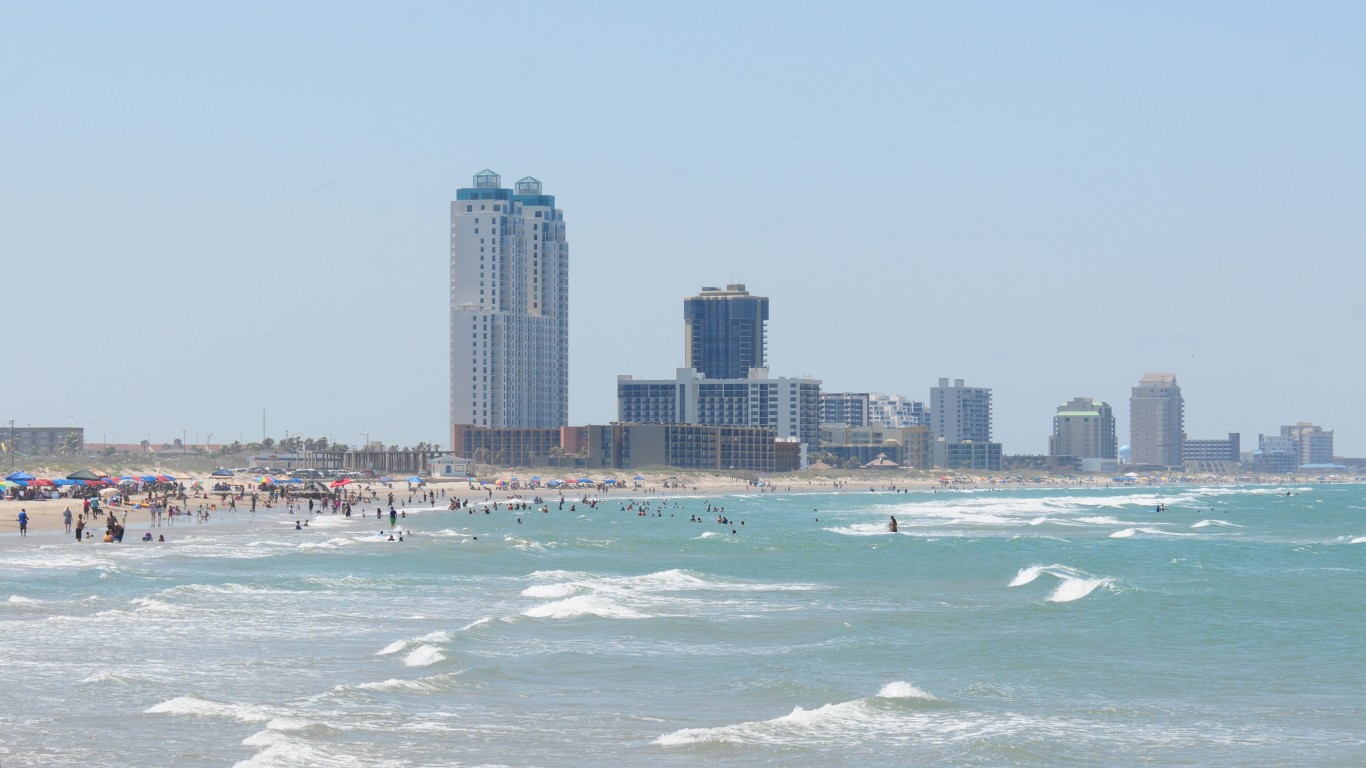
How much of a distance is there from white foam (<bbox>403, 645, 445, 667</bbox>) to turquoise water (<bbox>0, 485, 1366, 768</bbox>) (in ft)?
0.35

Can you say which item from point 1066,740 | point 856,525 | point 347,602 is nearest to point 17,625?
point 347,602

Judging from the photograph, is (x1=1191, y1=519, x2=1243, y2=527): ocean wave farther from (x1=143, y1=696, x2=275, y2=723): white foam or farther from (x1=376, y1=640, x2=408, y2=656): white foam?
(x1=143, y1=696, x2=275, y2=723): white foam

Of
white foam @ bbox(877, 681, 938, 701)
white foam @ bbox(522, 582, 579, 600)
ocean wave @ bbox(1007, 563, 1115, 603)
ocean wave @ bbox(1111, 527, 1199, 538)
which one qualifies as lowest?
ocean wave @ bbox(1111, 527, 1199, 538)

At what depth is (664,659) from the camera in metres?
37.7

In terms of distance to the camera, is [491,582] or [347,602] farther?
[491,582]

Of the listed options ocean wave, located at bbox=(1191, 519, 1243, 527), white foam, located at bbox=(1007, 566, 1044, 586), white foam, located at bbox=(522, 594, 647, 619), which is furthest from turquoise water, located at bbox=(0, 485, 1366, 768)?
ocean wave, located at bbox=(1191, 519, 1243, 527)

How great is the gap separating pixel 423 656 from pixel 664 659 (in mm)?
5289

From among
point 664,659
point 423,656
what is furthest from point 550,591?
point 423,656

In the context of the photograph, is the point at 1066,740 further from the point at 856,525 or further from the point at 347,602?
the point at 856,525

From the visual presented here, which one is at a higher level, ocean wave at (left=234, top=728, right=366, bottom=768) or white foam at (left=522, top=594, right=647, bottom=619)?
white foam at (left=522, top=594, right=647, bottom=619)

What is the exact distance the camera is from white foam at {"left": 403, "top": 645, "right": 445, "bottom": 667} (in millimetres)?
35812

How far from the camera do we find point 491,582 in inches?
2304

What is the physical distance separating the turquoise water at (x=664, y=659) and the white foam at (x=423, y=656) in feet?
0.35

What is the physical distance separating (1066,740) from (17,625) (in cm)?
2590
